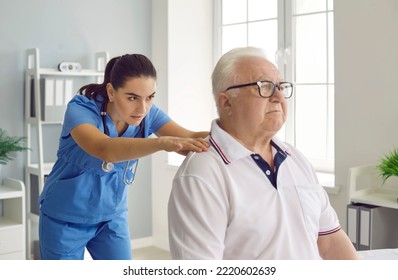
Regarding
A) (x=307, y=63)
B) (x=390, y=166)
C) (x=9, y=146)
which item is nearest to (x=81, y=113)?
(x=390, y=166)

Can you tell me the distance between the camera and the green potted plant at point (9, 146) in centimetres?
332

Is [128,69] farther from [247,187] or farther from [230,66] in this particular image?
[247,187]

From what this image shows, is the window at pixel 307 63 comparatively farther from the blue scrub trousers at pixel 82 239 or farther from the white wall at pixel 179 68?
the blue scrub trousers at pixel 82 239

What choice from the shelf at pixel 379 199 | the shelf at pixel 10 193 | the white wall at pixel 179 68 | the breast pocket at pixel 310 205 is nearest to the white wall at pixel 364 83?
the shelf at pixel 379 199

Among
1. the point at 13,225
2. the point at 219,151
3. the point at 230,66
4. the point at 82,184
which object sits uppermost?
the point at 230,66

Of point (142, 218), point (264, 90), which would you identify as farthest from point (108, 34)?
point (264, 90)

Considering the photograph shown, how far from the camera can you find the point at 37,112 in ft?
11.2

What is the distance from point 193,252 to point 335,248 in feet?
1.50

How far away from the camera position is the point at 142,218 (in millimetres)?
4145

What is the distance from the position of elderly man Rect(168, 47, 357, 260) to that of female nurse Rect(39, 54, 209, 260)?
458mm

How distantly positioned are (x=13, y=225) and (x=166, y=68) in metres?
1.46

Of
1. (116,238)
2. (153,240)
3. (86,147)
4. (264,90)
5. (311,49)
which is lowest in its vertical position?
(153,240)

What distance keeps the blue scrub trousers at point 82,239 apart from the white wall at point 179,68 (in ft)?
5.90
